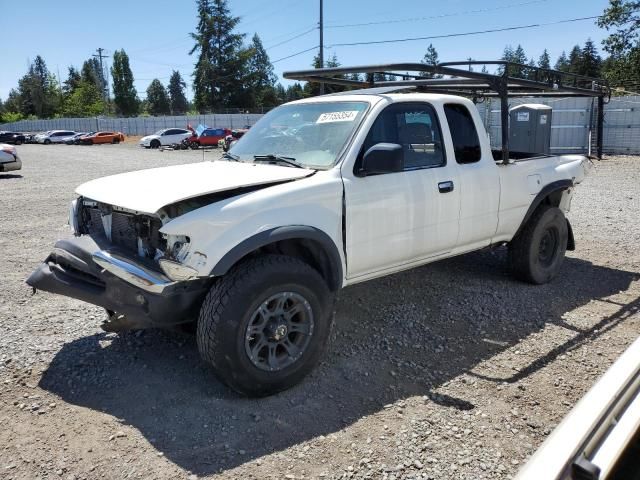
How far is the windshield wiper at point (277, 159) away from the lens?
4.16 metres

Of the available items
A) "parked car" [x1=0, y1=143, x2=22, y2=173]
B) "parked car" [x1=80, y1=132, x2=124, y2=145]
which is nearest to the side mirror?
"parked car" [x1=0, y1=143, x2=22, y2=173]

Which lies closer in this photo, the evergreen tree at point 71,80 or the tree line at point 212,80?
the tree line at point 212,80

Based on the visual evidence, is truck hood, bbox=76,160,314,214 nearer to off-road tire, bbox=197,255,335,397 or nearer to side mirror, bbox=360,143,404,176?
side mirror, bbox=360,143,404,176

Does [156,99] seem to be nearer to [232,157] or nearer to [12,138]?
[12,138]

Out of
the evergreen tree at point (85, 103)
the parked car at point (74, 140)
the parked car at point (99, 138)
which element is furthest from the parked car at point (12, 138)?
the evergreen tree at point (85, 103)

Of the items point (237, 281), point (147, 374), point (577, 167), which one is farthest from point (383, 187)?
point (577, 167)

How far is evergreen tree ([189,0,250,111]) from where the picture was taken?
7619 cm

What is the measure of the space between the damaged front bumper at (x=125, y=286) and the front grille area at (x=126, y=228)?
0.12m

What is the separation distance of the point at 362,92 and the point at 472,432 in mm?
2963

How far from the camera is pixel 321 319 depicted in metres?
3.75

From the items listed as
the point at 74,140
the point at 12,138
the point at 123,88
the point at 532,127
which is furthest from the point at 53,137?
the point at 123,88

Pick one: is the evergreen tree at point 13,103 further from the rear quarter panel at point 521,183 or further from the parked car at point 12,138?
the rear quarter panel at point 521,183

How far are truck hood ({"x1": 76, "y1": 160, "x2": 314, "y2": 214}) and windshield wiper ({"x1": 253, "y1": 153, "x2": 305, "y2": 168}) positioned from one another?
0.09m

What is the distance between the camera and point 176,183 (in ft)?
12.1
